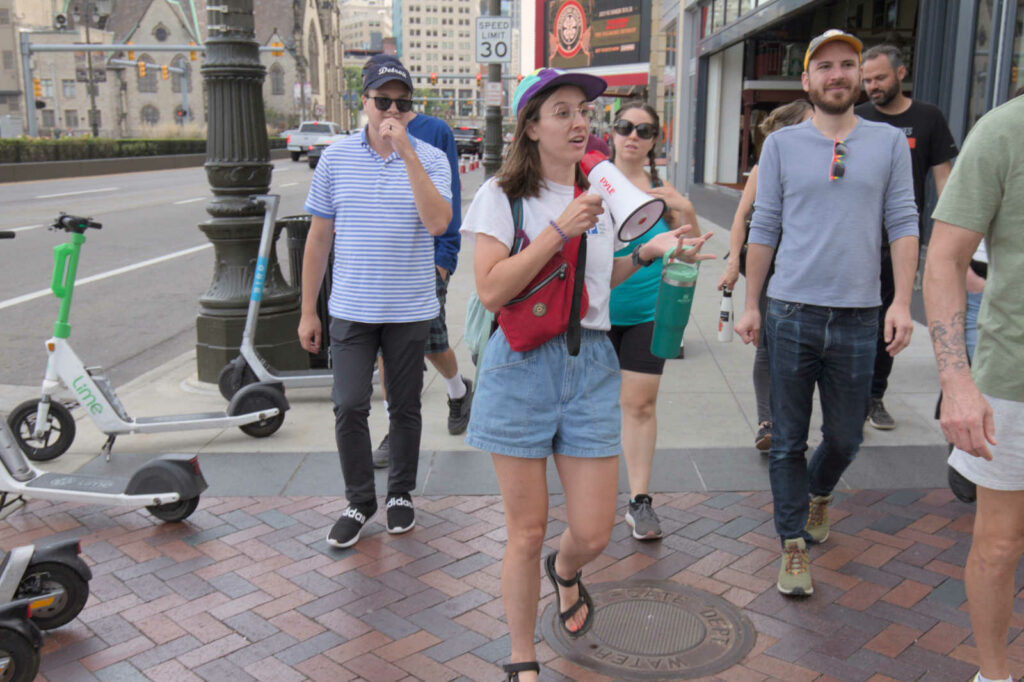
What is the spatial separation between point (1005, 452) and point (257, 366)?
14.2 feet

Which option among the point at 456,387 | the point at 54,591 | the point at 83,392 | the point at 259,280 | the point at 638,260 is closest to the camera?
the point at 638,260

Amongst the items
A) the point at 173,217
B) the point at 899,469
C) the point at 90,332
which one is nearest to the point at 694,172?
the point at 173,217

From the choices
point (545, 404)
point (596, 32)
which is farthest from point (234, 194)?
point (596, 32)

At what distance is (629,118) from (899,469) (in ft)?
7.58

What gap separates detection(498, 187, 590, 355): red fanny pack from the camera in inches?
105

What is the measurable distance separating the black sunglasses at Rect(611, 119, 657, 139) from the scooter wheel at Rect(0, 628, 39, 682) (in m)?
2.96

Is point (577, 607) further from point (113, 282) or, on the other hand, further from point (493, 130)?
point (493, 130)

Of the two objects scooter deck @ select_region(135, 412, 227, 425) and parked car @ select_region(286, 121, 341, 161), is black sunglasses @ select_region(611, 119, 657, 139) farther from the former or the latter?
parked car @ select_region(286, 121, 341, 161)

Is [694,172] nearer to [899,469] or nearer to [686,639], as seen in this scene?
[899,469]

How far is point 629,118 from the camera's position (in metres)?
4.04

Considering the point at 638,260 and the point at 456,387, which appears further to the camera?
the point at 456,387

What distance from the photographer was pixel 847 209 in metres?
3.35

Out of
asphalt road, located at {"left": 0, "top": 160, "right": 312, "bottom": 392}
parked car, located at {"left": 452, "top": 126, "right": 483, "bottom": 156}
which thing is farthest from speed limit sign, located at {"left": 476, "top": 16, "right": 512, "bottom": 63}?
parked car, located at {"left": 452, "top": 126, "right": 483, "bottom": 156}

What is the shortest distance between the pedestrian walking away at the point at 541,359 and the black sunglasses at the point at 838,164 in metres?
0.83
